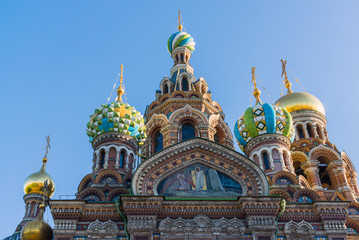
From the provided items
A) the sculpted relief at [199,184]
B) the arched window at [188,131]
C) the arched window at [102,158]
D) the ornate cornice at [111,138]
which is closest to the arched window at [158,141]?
the arched window at [188,131]

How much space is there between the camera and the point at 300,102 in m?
22.3

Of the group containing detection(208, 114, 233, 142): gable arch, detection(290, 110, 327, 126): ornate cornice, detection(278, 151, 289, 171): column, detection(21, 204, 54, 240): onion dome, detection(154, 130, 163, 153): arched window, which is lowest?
detection(21, 204, 54, 240): onion dome

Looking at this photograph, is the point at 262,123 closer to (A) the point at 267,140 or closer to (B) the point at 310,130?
(A) the point at 267,140

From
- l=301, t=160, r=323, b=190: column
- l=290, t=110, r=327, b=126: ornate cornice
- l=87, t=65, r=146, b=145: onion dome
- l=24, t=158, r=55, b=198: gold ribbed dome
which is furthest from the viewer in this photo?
l=290, t=110, r=327, b=126: ornate cornice

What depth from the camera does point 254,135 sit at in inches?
665

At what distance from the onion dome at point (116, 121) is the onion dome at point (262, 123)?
3.80 metres

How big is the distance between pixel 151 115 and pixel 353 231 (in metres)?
9.19

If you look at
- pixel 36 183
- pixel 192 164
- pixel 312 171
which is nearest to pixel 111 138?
pixel 192 164

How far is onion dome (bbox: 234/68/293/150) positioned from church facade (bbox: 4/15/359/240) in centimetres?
4

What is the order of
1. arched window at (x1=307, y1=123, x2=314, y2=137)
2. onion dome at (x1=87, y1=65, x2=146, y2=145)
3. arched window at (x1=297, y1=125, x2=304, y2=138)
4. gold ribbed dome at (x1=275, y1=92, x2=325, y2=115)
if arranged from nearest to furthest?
onion dome at (x1=87, y1=65, x2=146, y2=145)
arched window at (x1=307, y1=123, x2=314, y2=137)
arched window at (x1=297, y1=125, x2=304, y2=138)
gold ribbed dome at (x1=275, y1=92, x2=325, y2=115)

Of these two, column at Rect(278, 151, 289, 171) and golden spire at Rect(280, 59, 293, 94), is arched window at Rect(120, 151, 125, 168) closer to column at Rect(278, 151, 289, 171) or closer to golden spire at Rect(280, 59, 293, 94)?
column at Rect(278, 151, 289, 171)

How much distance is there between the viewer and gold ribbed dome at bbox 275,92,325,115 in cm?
2216

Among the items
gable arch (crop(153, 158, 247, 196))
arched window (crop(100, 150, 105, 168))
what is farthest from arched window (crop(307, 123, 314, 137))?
arched window (crop(100, 150, 105, 168))

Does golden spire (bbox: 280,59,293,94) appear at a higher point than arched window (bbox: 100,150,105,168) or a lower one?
higher
